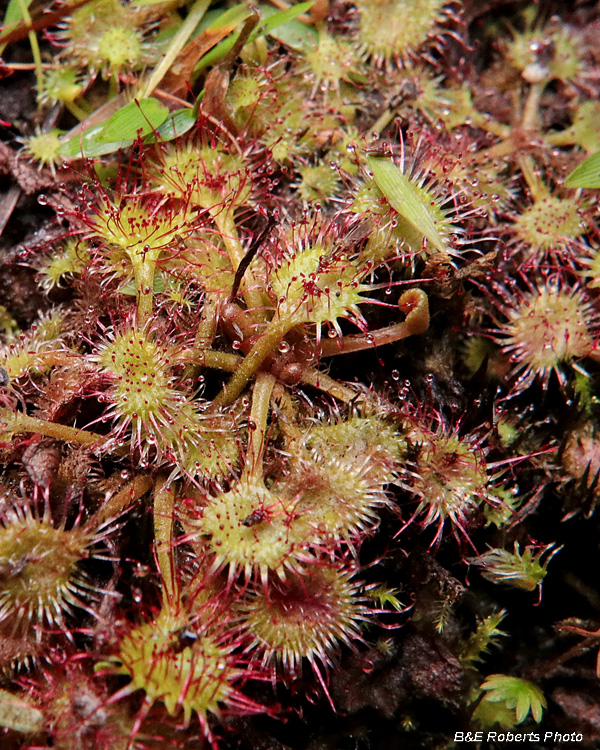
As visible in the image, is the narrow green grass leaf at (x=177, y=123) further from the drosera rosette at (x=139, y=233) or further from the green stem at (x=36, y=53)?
the green stem at (x=36, y=53)

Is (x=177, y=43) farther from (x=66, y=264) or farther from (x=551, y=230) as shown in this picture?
(x=551, y=230)

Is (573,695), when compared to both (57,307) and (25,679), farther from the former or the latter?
(57,307)

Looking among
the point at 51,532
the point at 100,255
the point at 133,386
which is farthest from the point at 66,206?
the point at 51,532

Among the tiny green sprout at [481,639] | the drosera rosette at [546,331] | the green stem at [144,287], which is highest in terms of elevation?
the green stem at [144,287]

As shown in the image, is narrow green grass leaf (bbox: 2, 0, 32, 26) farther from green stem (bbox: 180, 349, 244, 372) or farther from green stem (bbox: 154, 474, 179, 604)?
green stem (bbox: 154, 474, 179, 604)

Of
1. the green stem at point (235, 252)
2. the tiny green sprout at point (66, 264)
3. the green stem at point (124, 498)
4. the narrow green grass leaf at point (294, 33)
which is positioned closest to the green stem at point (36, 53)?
the tiny green sprout at point (66, 264)

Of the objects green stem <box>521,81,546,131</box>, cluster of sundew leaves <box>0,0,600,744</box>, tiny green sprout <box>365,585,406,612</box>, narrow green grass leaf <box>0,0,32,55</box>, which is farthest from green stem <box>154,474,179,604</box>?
green stem <box>521,81,546,131</box>

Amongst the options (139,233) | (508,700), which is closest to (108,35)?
(139,233)

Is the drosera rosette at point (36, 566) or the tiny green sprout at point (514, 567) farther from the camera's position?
the tiny green sprout at point (514, 567)
